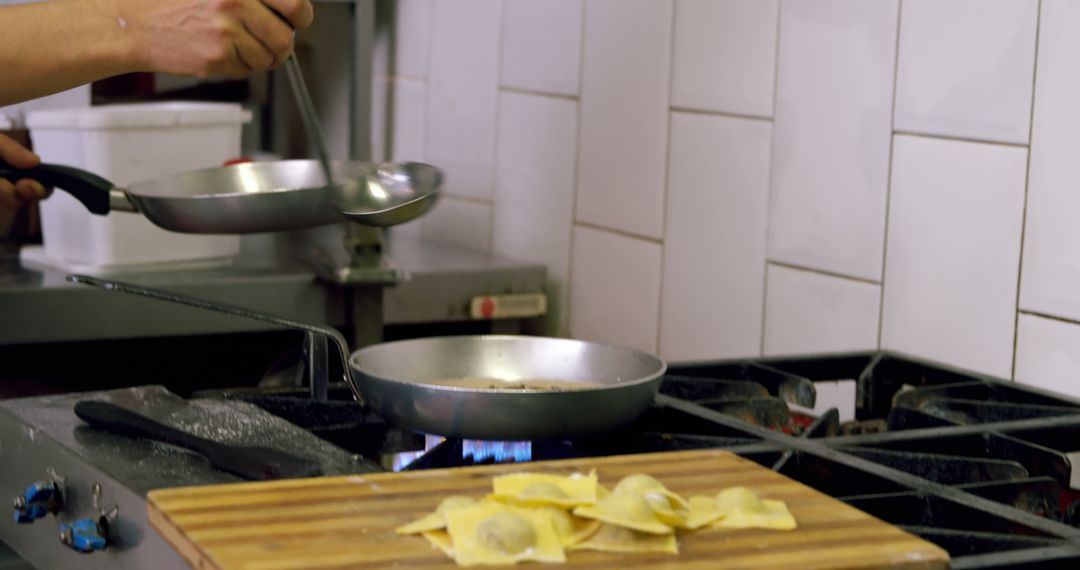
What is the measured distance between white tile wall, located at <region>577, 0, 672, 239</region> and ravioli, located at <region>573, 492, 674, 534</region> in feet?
3.08

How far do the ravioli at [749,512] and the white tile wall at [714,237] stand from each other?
29.0 inches

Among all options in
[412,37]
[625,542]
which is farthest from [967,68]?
[412,37]

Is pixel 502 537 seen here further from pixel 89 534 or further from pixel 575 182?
pixel 575 182

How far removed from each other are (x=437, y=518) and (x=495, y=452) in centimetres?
23

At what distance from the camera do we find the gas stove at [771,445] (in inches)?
34.2

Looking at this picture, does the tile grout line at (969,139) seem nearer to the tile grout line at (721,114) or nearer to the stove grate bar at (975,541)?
the tile grout line at (721,114)

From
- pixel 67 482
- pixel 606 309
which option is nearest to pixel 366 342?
pixel 606 309

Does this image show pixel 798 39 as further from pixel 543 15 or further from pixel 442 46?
pixel 442 46

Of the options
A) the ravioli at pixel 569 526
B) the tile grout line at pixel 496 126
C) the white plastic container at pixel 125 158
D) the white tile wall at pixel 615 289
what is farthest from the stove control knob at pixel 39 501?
the tile grout line at pixel 496 126

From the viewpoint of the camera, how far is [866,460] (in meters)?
0.96

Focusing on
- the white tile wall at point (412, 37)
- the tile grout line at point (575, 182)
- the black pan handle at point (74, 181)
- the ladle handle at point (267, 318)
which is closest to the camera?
the ladle handle at point (267, 318)

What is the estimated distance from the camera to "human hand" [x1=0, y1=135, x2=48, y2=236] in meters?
1.33

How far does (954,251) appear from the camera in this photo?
1.28m

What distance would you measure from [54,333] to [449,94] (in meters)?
0.77
